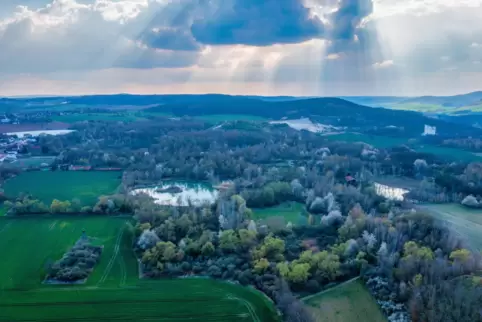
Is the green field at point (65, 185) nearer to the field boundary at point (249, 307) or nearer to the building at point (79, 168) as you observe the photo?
the building at point (79, 168)

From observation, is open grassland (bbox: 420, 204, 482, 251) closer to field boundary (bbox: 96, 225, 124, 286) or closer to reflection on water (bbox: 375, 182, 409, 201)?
reflection on water (bbox: 375, 182, 409, 201)

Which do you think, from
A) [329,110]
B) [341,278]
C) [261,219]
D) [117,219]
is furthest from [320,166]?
[329,110]

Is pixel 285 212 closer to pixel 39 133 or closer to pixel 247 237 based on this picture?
pixel 247 237

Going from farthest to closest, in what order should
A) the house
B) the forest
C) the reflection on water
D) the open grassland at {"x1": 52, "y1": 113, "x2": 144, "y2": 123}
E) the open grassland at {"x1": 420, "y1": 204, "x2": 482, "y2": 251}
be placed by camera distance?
1. the open grassland at {"x1": 52, "y1": 113, "x2": 144, "y2": 123}
2. the house
3. the reflection on water
4. the open grassland at {"x1": 420, "y1": 204, "x2": 482, "y2": 251}
5. the forest

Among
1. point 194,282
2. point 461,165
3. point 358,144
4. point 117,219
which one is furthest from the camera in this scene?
point 358,144

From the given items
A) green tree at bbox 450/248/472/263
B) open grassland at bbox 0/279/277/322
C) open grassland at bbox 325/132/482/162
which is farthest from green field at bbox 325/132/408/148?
open grassland at bbox 0/279/277/322

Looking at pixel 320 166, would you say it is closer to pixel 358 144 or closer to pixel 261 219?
pixel 358 144
